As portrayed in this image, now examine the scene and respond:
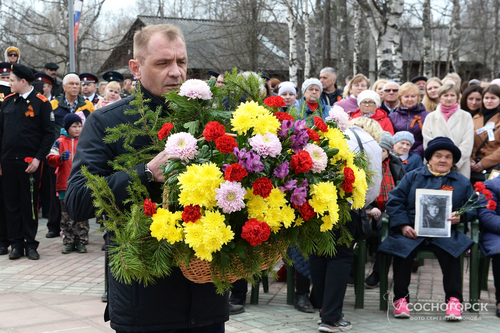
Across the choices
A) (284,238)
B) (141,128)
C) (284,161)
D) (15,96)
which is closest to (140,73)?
(141,128)

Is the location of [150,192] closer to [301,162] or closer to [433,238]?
[301,162]

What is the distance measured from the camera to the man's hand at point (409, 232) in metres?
5.64

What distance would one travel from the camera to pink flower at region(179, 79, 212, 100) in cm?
230

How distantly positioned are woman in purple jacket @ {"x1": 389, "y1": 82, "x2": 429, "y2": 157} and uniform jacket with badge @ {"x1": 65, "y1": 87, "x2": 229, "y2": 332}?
6.04 m

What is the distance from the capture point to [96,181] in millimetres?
2291

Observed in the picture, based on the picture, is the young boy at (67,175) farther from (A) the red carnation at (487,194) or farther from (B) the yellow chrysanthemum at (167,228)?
(B) the yellow chrysanthemum at (167,228)

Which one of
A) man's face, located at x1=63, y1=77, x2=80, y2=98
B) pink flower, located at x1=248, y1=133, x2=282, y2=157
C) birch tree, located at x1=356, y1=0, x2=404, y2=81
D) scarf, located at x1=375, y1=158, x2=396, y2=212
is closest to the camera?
pink flower, located at x1=248, y1=133, x2=282, y2=157

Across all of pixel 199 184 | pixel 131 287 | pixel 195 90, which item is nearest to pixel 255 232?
pixel 199 184

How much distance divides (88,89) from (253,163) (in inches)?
379

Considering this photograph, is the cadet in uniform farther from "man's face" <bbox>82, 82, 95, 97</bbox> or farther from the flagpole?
the flagpole

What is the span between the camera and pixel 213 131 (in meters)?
2.18

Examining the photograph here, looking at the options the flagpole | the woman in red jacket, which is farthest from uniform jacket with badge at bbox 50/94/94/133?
the woman in red jacket

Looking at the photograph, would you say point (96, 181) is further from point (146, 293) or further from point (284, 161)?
point (284, 161)

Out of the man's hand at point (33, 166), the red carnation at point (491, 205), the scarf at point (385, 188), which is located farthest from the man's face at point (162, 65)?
the man's hand at point (33, 166)
